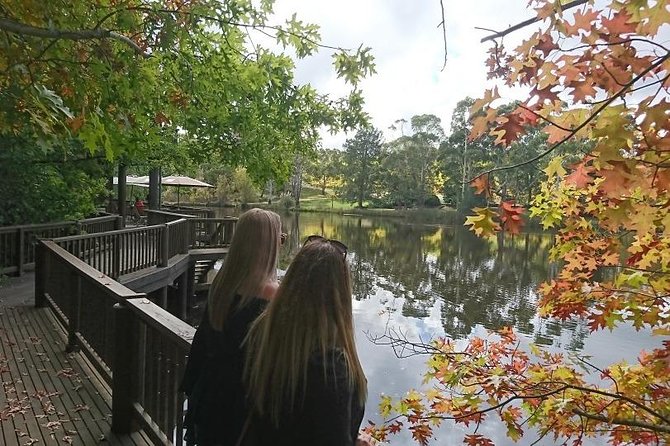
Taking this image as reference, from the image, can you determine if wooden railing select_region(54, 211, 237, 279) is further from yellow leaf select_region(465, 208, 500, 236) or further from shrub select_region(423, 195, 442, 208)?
shrub select_region(423, 195, 442, 208)

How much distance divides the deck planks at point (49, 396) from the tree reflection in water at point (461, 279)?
18.7 feet

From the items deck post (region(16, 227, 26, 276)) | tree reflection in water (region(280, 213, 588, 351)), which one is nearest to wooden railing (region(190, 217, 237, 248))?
tree reflection in water (region(280, 213, 588, 351))

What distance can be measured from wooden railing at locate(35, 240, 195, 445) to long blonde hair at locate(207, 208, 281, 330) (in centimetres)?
58

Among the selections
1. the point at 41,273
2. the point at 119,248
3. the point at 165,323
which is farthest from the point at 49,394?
the point at 119,248

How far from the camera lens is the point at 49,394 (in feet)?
13.3

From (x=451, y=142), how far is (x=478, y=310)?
45.0 meters

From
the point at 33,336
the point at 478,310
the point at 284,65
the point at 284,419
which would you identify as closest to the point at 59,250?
the point at 33,336

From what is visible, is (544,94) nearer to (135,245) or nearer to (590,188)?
(590,188)

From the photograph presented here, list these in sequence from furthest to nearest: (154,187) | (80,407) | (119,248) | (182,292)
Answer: (154,187) < (182,292) < (119,248) < (80,407)

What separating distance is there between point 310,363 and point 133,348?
7.82 feet

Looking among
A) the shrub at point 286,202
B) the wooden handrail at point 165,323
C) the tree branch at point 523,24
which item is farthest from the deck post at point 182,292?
the shrub at point 286,202

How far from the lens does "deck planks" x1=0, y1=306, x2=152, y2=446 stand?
3371 millimetres

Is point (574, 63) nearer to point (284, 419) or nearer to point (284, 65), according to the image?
point (284, 419)

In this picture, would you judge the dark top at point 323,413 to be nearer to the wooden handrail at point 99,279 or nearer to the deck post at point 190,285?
the wooden handrail at point 99,279
